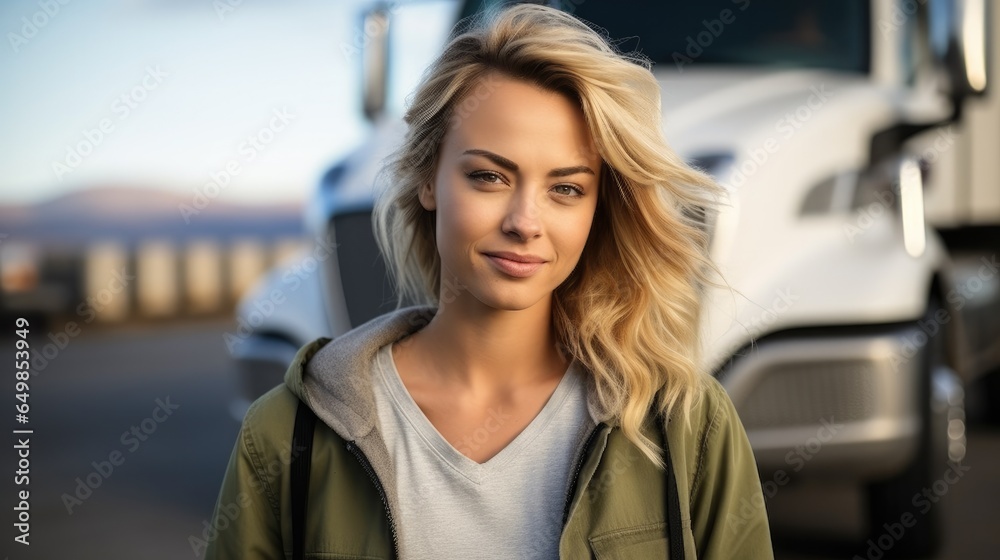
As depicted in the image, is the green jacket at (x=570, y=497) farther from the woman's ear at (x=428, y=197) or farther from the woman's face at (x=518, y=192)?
the woman's ear at (x=428, y=197)

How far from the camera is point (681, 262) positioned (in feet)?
7.61

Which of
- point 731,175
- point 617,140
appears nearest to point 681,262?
point 617,140

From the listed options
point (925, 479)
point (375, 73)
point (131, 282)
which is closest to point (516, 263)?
point (925, 479)

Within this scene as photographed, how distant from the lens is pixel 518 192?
6.86 ft

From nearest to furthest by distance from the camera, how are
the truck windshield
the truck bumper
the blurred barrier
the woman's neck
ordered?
the woman's neck
the truck bumper
the truck windshield
the blurred barrier

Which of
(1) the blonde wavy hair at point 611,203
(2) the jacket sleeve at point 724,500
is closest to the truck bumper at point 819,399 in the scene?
(1) the blonde wavy hair at point 611,203

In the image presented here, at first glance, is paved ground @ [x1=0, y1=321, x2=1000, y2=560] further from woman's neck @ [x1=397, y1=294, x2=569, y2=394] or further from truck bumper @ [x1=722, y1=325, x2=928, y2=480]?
woman's neck @ [x1=397, y1=294, x2=569, y2=394]

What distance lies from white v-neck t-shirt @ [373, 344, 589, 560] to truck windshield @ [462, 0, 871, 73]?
2.91m

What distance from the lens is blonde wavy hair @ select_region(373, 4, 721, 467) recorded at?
2.10 metres

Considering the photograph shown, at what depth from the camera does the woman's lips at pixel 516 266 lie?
2096mm

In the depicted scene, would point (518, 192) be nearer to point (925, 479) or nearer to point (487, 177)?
point (487, 177)

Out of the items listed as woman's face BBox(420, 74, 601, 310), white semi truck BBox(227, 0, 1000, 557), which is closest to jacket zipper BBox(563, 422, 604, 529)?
woman's face BBox(420, 74, 601, 310)

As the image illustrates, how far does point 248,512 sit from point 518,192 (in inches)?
30.8

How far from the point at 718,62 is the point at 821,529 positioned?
7.39ft
